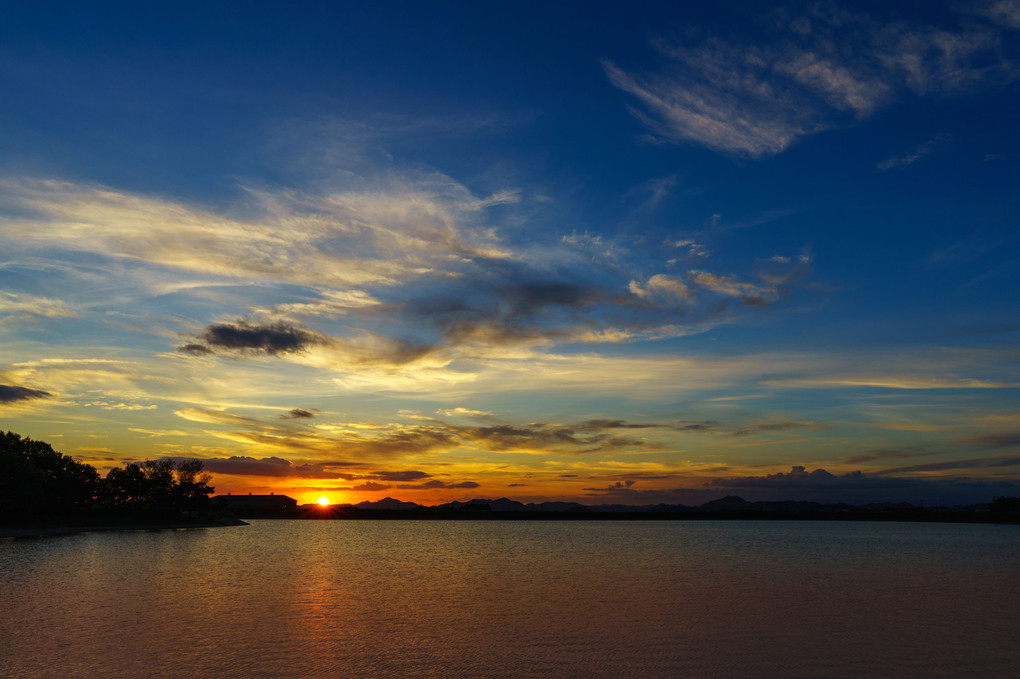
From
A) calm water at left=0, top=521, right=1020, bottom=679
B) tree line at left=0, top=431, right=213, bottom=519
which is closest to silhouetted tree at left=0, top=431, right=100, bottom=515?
tree line at left=0, top=431, right=213, bottom=519

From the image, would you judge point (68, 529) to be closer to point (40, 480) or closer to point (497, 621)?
point (40, 480)

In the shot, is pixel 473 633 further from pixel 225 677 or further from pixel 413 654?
pixel 225 677

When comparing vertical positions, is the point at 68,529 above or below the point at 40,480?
below

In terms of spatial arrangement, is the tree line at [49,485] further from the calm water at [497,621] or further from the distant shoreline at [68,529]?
the calm water at [497,621]

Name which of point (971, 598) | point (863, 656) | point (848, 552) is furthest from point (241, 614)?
point (848, 552)

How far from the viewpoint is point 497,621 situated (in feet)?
137

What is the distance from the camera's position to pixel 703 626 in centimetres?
4041

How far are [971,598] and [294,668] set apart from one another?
56.3m

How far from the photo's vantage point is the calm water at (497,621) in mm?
30250

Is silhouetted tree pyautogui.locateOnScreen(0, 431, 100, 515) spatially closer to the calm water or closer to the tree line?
the tree line

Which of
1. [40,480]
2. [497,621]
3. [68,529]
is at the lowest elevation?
[68,529]

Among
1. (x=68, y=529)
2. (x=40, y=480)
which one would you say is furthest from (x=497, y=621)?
(x=68, y=529)

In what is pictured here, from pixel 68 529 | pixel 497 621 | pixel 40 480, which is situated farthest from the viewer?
pixel 68 529

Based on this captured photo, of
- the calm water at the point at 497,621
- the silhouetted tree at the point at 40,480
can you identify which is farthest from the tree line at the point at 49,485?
the calm water at the point at 497,621
